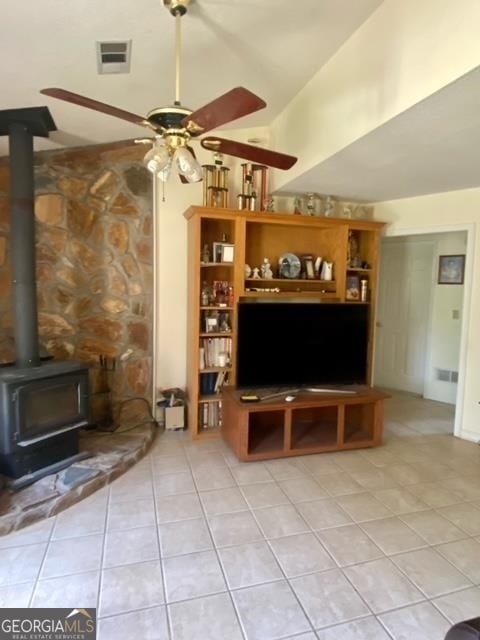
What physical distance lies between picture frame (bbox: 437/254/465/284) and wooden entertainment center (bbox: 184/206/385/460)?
1.49m

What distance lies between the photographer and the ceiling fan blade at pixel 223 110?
4.78 ft

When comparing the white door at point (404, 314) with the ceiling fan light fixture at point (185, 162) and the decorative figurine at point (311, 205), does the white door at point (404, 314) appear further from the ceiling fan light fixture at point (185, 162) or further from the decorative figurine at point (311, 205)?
the ceiling fan light fixture at point (185, 162)

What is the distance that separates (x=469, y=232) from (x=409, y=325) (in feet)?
6.38

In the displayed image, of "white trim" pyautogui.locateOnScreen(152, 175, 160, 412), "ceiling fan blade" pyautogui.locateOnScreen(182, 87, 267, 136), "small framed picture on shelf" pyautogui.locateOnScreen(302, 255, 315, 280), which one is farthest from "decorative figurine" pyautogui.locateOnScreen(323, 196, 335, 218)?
"ceiling fan blade" pyautogui.locateOnScreen(182, 87, 267, 136)

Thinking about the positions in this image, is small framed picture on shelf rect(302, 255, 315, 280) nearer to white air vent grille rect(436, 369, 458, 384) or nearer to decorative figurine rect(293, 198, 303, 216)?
decorative figurine rect(293, 198, 303, 216)

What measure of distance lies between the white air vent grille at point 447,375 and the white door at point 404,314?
258 millimetres

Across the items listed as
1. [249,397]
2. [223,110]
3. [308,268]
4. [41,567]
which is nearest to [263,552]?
[41,567]

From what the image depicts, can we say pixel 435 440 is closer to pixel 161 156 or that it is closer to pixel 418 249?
pixel 418 249

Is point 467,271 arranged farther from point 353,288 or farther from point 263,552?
point 263,552

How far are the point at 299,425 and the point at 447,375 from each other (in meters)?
2.34

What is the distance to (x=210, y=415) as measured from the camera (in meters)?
3.74

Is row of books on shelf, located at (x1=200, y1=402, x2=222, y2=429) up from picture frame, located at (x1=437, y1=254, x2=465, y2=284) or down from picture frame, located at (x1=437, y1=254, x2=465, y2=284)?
down

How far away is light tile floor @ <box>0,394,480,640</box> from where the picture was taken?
1702 mm

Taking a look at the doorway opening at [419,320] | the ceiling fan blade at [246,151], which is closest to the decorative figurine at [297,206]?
the doorway opening at [419,320]
